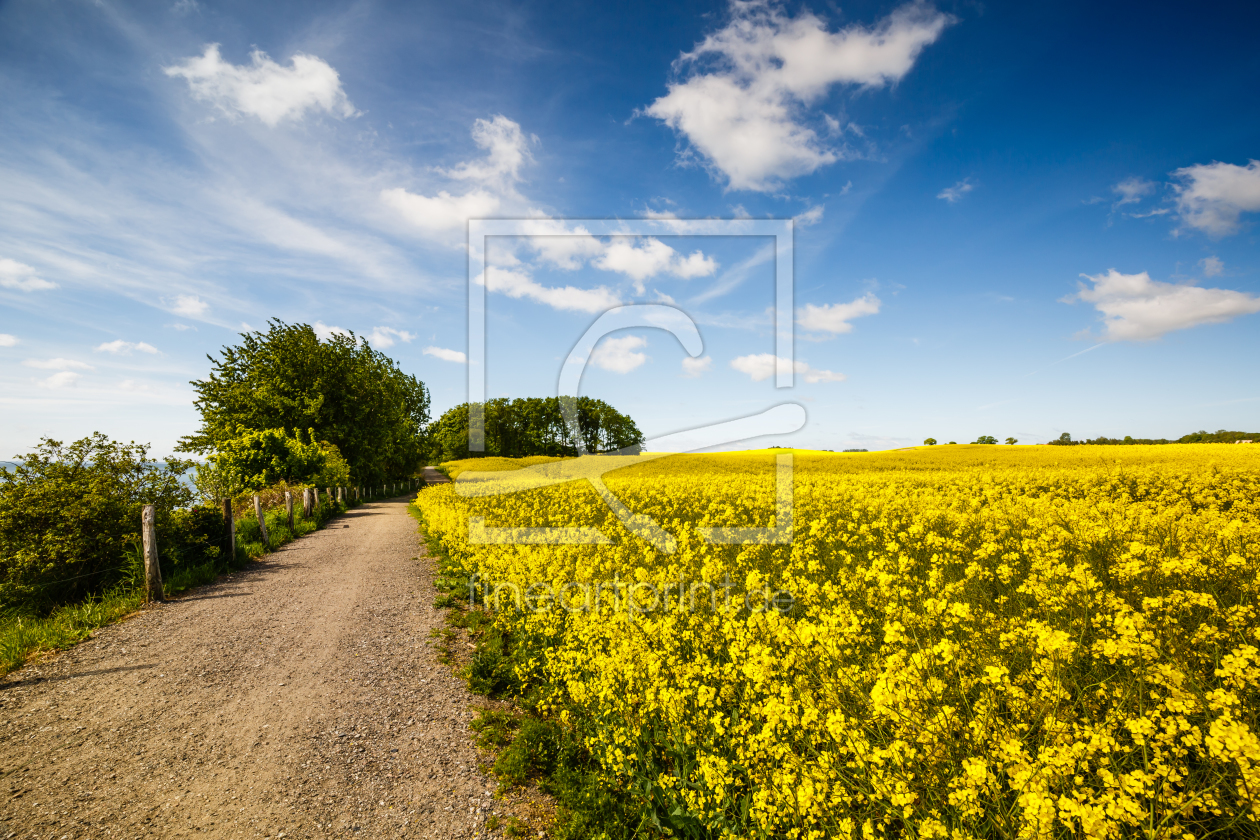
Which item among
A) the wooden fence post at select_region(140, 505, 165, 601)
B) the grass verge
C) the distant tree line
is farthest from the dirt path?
the distant tree line

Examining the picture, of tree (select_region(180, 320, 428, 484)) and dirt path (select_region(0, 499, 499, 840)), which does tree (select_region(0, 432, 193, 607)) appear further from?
tree (select_region(180, 320, 428, 484))

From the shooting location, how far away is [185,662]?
6543 millimetres

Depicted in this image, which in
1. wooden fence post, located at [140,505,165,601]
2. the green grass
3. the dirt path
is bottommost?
the dirt path

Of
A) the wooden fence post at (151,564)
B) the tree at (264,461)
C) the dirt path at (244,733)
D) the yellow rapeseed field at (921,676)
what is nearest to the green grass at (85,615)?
the wooden fence post at (151,564)

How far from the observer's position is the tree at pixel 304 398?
100 ft

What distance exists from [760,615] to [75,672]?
8.71 meters

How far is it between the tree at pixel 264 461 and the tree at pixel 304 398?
1.83 meters

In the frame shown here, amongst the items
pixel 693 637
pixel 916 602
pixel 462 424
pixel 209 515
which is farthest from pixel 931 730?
pixel 462 424

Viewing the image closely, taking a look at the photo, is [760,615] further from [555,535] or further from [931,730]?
[555,535]

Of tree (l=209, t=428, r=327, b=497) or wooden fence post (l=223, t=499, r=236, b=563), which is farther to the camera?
tree (l=209, t=428, r=327, b=497)

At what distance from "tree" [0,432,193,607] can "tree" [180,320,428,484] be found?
58.1 feet

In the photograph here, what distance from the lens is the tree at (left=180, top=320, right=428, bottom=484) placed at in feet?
100

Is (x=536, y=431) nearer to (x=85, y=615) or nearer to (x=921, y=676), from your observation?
(x=85, y=615)

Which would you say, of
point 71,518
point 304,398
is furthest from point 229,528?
point 304,398
